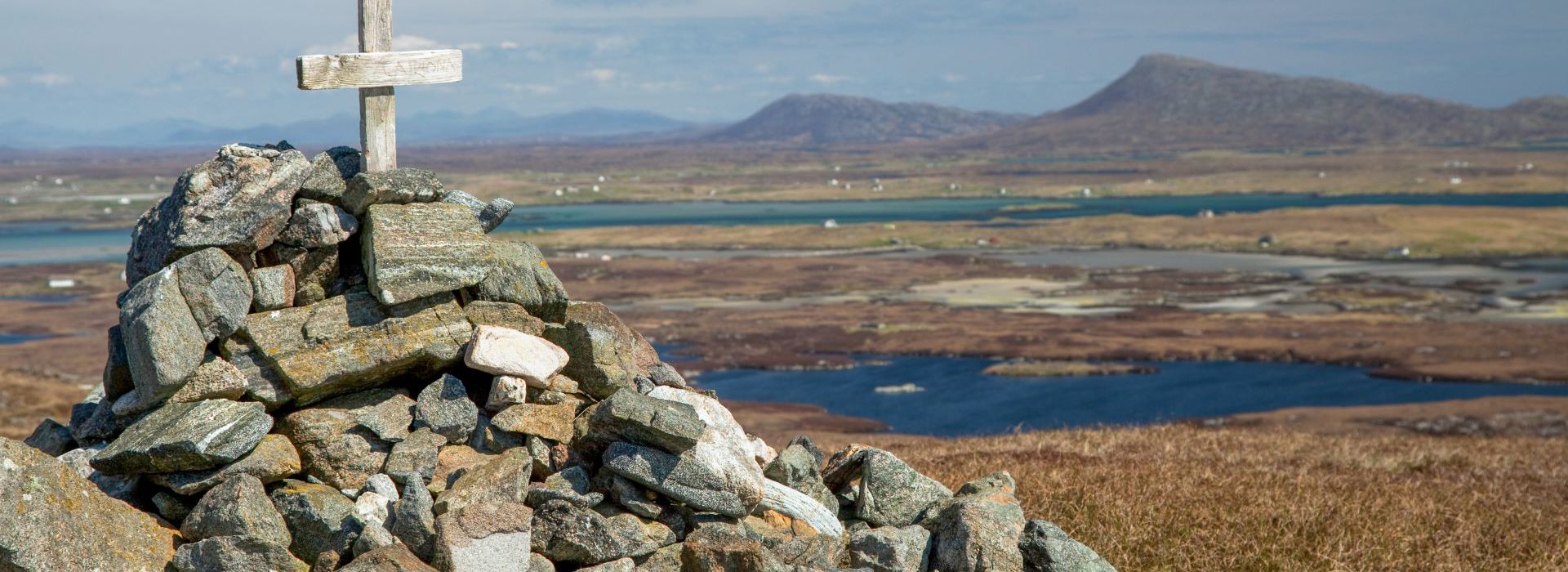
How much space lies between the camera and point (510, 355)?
11.3 meters

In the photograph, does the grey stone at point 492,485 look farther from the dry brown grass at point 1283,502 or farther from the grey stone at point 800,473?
the dry brown grass at point 1283,502

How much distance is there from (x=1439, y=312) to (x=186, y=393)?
89535 millimetres

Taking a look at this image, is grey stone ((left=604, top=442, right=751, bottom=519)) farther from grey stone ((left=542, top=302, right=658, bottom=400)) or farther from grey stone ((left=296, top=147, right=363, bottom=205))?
grey stone ((left=296, top=147, right=363, bottom=205))

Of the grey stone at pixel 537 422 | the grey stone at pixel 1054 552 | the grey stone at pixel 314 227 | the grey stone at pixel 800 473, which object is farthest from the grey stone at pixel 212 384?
the grey stone at pixel 1054 552

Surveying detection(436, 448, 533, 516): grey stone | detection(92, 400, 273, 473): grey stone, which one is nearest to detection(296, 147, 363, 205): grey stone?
detection(92, 400, 273, 473): grey stone

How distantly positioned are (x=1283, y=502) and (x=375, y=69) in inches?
451

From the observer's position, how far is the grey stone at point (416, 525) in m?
9.74

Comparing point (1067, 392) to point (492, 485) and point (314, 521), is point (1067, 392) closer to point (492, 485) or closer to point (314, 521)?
point (492, 485)

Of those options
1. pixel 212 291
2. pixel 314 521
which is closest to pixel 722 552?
pixel 314 521

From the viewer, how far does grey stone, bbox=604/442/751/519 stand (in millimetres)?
10359

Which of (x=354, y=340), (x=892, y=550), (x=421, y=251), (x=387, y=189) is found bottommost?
(x=892, y=550)

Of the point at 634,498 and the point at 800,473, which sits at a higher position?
the point at 634,498

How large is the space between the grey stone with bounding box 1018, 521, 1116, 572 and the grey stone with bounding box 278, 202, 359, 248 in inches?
277

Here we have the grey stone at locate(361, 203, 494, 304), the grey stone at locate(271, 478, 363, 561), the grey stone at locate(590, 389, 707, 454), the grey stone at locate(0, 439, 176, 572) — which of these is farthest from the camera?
the grey stone at locate(361, 203, 494, 304)
